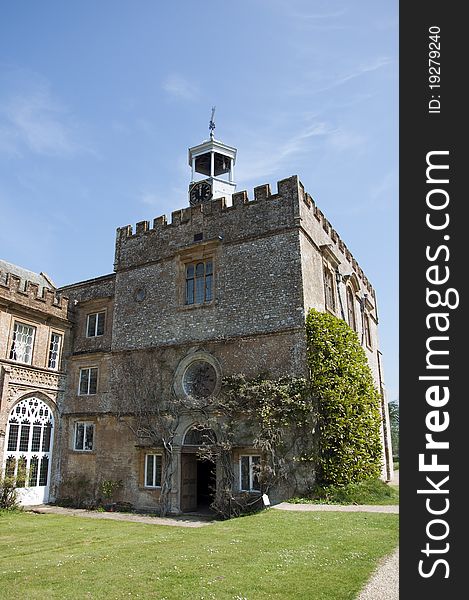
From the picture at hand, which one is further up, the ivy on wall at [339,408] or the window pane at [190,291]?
the window pane at [190,291]

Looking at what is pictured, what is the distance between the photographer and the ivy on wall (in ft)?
47.2

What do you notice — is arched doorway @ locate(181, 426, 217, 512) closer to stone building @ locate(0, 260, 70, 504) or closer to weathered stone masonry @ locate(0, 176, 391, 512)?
weathered stone masonry @ locate(0, 176, 391, 512)

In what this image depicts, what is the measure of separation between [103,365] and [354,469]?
420 inches

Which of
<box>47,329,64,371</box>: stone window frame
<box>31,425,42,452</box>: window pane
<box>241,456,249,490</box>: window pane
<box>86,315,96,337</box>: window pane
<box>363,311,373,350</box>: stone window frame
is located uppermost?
<box>363,311,373,350</box>: stone window frame

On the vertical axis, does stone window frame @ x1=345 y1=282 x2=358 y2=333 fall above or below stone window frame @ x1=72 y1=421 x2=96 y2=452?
above

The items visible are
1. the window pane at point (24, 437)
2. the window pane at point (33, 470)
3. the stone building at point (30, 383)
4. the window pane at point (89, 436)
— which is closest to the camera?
the stone building at point (30, 383)

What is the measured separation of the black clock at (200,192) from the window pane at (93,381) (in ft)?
28.0

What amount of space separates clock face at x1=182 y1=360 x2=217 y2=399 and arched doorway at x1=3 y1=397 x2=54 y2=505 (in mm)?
6352

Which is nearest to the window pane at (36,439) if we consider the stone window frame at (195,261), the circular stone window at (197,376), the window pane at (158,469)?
the window pane at (158,469)

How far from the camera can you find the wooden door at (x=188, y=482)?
16531mm

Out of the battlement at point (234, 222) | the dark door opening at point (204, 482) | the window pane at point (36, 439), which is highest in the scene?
the battlement at point (234, 222)

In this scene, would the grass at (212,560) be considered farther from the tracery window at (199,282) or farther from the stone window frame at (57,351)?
the stone window frame at (57,351)

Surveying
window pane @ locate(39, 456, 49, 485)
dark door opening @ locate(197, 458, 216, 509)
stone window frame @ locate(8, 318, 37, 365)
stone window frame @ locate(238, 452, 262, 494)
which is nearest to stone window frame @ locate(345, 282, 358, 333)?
dark door opening @ locate(197, 458, 216, 509)

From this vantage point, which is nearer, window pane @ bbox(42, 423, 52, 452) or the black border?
the black border
